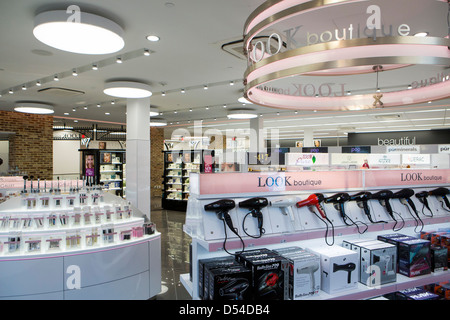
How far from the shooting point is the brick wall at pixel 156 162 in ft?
47.5

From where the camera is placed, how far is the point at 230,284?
1.72m

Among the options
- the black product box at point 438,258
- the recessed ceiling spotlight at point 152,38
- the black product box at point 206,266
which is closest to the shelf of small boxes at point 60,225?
the black product box at point 206,266

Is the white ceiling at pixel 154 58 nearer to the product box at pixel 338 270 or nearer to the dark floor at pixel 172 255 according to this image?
the product box at pixel 338 270

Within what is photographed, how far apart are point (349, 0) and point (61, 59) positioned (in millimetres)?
5084

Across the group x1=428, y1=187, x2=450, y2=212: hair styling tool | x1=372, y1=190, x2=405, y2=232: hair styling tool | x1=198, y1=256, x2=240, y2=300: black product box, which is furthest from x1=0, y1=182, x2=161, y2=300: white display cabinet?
x1=428, y1=187, x2=450, y2=212: hair styling tool

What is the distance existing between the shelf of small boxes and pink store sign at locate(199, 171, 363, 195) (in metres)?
2.08

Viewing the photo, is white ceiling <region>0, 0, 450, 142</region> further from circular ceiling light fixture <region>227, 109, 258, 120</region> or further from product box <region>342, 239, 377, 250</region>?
product box <region>342, 239, 377, 250</region>

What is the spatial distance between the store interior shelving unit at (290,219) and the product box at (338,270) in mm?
46

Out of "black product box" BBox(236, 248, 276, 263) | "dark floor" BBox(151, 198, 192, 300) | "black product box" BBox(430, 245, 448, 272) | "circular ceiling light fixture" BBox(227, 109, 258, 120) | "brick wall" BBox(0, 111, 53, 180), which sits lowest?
"dark floor" BBox(151, 198, 192, 300)

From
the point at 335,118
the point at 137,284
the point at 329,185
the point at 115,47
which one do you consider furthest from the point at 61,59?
the point at 335,118

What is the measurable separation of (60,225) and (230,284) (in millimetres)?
2741

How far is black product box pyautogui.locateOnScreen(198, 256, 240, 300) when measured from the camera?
6.06 feet

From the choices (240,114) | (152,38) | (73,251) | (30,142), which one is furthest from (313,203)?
(30,142)
